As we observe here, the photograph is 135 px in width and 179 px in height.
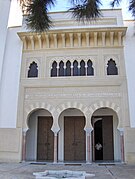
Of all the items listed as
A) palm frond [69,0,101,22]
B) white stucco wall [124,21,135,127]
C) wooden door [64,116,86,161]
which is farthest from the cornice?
palm frond [69,0,101,22]

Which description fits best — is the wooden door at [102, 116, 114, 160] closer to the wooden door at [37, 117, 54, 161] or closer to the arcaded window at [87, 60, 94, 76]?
the arcaded window at [87, 60, 94, 76]

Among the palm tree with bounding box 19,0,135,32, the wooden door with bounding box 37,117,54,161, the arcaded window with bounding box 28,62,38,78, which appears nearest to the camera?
the palm tree with bounding box 19,0,135,32

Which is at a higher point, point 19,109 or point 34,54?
point 34,54

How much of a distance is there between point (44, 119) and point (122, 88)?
4.38 metres

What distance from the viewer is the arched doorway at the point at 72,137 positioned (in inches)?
458

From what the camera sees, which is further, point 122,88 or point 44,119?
Result: point 44,119

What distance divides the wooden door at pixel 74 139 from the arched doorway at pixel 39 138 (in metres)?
0.81

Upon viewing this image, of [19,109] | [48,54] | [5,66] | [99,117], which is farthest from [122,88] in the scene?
[5,66]

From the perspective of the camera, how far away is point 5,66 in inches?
448

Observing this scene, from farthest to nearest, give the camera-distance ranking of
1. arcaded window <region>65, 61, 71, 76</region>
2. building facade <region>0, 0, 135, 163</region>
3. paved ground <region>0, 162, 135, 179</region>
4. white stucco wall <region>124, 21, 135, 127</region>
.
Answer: arcaded window <region>65, 61, 71, 76</region>
building facade <region>0, 0, 135, 163</region>
white stucco wall <region>124, 21, 135, 127</region>
paved ground <region>0, 162, 135, 179</region>

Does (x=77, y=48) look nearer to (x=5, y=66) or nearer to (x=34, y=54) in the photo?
(x=34, y=54)

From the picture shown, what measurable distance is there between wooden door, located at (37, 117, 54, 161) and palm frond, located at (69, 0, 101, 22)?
849cm

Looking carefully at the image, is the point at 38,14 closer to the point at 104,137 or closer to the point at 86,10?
the point at 86,10

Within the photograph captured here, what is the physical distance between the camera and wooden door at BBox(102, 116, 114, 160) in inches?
459
